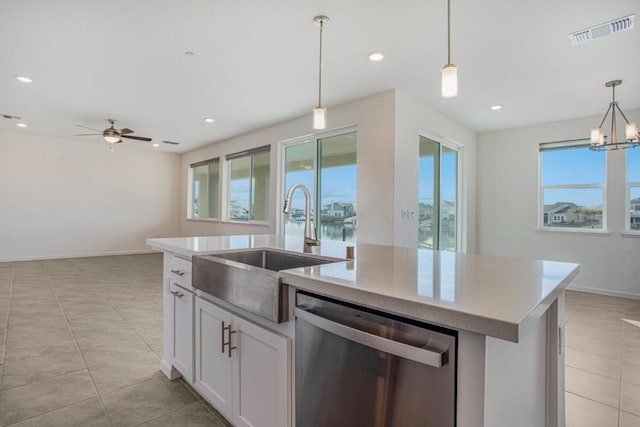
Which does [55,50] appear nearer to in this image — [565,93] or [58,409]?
[58,409]

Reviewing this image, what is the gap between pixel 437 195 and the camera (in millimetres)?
5113

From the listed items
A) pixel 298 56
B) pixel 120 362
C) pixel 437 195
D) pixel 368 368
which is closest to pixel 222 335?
pixel 368 368

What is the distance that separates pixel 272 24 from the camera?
2.72 meters

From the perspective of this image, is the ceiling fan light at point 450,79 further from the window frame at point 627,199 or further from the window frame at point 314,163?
the window frame at point 627,199

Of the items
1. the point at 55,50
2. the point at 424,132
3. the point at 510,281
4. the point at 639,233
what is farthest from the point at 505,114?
the point at 55,50

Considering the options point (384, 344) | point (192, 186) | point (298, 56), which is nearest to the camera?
point (384, 344)

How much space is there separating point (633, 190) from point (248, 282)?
571 cm

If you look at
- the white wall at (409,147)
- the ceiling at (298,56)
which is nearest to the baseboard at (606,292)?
the ceiling at (298,56)

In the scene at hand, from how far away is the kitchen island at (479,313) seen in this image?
2.57 ft

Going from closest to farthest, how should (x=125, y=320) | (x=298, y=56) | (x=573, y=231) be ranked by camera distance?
(x=298, y=56)
(x=125, y=320)
(x=573, y=231)

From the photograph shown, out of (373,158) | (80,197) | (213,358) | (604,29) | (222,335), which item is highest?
(604,29)

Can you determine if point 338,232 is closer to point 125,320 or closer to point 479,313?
point 125,320

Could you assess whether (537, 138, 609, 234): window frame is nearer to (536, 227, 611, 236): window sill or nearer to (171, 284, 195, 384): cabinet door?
A: (536, 227, 611, 236): window sill

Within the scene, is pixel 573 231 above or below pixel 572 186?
below
